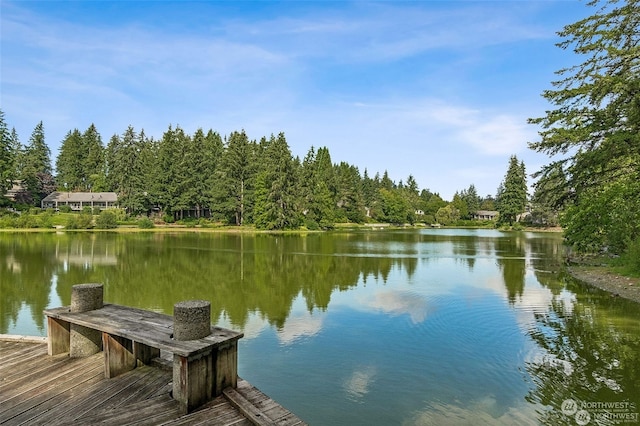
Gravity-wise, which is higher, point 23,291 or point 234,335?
point 234,335

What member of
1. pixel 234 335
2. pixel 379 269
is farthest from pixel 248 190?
pixel 234 335

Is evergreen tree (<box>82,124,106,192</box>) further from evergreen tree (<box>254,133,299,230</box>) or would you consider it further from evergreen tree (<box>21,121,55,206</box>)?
evergreen tree (<box>254,133,299,230</box>)

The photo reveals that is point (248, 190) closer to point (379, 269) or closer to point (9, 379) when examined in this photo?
point (379, 269)

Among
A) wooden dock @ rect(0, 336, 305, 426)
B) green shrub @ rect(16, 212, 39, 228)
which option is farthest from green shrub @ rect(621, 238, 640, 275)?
green shrub @ rect(16, 212, 39, 228)

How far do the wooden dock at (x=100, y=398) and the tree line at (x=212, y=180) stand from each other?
49374 mm

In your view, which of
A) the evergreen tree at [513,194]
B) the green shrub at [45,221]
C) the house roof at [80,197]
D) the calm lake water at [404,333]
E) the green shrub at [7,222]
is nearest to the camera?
the calm lake water at [404,333]

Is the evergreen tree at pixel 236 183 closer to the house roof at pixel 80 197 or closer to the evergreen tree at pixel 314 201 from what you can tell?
the evergreen tree at pixel 314 201

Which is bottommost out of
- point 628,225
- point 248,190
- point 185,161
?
point 628,225

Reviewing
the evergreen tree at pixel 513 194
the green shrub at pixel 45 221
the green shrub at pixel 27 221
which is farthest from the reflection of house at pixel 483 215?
the green shrub at pixel 27 221

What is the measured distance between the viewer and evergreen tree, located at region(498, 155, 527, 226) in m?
83.0

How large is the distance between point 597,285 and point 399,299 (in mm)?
8973

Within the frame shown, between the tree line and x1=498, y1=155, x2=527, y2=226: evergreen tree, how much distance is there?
26 cm

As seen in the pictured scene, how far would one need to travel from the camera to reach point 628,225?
18.7 m

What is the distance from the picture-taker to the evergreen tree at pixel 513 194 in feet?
272
